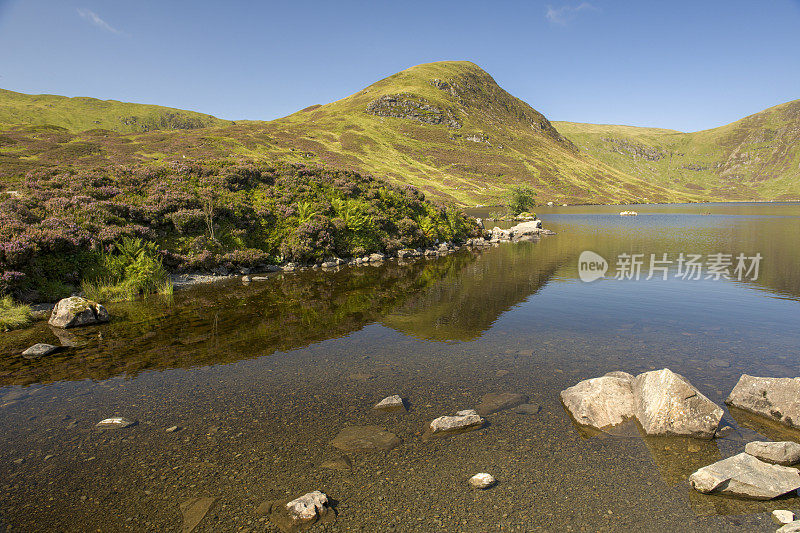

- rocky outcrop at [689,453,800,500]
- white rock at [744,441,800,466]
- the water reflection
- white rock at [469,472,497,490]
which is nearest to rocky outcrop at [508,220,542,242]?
the water reflection

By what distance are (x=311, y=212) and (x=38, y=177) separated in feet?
77.4

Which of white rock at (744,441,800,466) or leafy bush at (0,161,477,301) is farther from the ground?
Result: leafy bush at (0,161,477,301)

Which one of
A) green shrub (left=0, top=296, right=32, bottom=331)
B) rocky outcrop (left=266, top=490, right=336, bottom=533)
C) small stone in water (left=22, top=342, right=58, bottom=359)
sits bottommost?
→ rocky outcrop (left=266, top=490, right=336, bottom=533)

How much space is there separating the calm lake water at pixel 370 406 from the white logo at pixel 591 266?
23.5 feet

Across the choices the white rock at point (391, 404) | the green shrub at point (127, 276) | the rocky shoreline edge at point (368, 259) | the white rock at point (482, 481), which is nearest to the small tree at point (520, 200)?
the rocky shoreline edge at point (368, 259)

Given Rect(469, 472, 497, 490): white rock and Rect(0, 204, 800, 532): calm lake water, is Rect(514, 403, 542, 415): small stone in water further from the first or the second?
Rect(469, 472, 497, 490): white rock

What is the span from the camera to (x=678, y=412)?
32.8 feet

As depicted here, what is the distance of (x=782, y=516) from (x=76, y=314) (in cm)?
2649

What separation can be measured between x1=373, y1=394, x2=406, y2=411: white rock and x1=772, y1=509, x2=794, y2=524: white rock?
27.4 ft

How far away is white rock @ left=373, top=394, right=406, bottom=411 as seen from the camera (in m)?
11.5

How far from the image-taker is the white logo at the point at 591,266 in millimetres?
33281

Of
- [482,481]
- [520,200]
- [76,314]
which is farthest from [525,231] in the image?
[482,481]

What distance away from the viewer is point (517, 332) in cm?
1853

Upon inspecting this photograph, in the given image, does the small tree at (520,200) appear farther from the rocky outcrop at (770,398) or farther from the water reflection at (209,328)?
the rocky outcrop at (770,398)
